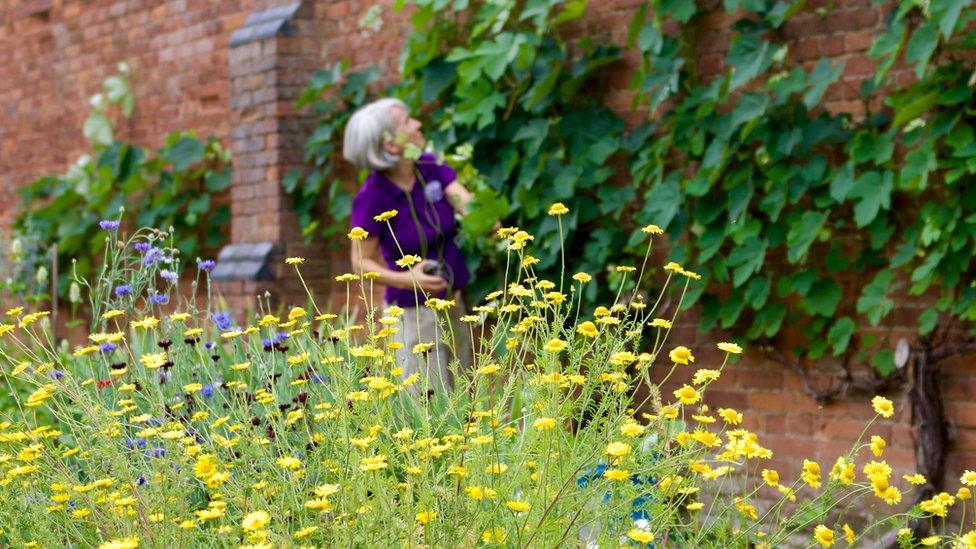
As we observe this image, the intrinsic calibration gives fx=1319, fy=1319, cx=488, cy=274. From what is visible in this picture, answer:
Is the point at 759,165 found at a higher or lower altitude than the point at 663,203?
higher

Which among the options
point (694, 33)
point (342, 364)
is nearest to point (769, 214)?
point (694, 33)

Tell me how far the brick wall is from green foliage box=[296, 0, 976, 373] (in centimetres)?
10

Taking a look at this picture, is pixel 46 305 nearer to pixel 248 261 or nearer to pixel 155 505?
pixel 248 261

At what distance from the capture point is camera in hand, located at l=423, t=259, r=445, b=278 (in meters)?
4.61

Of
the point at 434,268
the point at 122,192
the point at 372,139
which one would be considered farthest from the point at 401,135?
the point at 122,192

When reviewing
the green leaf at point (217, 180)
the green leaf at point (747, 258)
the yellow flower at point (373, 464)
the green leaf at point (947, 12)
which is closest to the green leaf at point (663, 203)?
the green leaf at point (747, 258)

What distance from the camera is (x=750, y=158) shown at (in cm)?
468

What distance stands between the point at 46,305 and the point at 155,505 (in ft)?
21.8

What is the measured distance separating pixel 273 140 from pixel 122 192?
5.34 ft

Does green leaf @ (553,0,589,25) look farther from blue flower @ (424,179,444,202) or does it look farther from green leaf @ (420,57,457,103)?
blue flower @ (424,179,444,202)

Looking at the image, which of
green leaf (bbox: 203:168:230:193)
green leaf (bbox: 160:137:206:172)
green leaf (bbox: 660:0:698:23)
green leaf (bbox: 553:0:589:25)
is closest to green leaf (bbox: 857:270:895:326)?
green leaf (bbox: 660:0:698:23)

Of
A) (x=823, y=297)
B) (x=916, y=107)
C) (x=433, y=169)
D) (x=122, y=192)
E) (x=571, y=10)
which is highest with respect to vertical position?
(x=571, y=10)

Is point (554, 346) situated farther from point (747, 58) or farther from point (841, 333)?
point (747, 58)

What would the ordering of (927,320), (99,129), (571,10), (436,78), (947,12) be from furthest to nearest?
(99,129), (436,78), (571,10), (927,320), (947,12)
